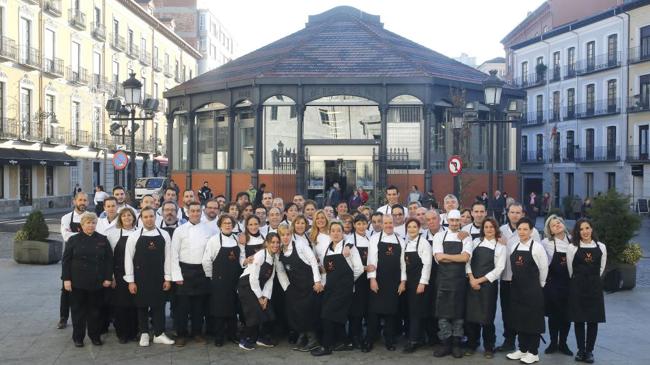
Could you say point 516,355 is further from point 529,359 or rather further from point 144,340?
point 144,340

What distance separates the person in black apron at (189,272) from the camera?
26.0ft

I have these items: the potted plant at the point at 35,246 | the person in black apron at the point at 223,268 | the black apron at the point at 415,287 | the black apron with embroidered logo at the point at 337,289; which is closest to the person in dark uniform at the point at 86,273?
the person in black apron at the point at 223,268

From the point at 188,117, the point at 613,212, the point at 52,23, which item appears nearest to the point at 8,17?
the point at 52,23

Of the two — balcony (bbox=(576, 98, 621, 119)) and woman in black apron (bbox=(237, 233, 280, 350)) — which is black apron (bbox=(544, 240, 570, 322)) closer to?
woman in black apron (bbox=(237, 233, 280, 350))

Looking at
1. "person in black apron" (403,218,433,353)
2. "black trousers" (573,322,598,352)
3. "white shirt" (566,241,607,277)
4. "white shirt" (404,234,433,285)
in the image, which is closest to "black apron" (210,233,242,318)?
"person in black apron" (403,218,433,353)

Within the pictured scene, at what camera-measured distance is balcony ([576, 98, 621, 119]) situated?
41531 millimetres

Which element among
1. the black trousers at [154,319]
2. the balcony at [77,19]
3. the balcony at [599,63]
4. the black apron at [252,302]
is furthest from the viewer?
the balcony at [599,63]

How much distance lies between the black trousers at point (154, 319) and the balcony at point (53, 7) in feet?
107

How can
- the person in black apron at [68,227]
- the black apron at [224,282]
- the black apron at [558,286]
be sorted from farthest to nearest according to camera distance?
the person in black apron at [68,227], the black apron at [224,282], the black apron at [558,286]

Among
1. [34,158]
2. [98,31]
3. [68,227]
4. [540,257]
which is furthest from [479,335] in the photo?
[98,31]

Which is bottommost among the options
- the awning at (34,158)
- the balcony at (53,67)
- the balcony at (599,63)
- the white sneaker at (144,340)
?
the white sneaker at (144,340)

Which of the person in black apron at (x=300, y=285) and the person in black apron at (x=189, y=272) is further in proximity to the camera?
the person in black apron at (x=189, y=272)

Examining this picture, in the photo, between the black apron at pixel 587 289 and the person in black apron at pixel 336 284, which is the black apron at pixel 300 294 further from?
the black apron at pixel 587 289

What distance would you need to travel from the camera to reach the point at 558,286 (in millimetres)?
7672
